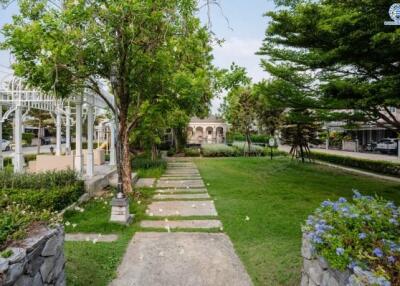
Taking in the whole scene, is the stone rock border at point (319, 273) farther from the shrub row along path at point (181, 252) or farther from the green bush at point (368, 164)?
the green bush at point (368, 164)

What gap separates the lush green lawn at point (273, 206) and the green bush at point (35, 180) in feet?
10.8

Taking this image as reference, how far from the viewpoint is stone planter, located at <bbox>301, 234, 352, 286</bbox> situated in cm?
236

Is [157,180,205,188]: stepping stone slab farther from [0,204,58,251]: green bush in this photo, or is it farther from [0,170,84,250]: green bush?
[0,204,58,251]: green bush

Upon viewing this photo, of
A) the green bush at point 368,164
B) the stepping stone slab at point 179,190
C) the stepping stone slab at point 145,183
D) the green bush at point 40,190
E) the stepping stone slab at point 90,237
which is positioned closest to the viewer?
the stepping stone slab at point 90,237

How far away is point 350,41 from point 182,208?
15.2 ft

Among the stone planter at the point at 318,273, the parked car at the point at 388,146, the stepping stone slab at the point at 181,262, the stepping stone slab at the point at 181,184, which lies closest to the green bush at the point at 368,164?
the parked car at the point at 388,146

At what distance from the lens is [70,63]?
6.29m

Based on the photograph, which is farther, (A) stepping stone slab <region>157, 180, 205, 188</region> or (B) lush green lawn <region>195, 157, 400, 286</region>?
(A) stepping stone slab <region>157, 180, 205, 188</region>

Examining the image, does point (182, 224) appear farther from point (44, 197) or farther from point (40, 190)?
point (40, 190)

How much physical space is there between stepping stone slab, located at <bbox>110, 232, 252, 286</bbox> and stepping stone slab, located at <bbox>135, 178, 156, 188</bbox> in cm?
453

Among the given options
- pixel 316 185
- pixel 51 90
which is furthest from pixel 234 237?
pixel 316 185

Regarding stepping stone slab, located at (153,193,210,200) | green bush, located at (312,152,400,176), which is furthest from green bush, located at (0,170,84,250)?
green bush, located at (312,152,400,176)

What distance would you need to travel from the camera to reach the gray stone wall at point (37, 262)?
221 centimetres

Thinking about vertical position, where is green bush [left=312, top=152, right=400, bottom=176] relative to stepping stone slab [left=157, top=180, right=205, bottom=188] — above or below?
above
